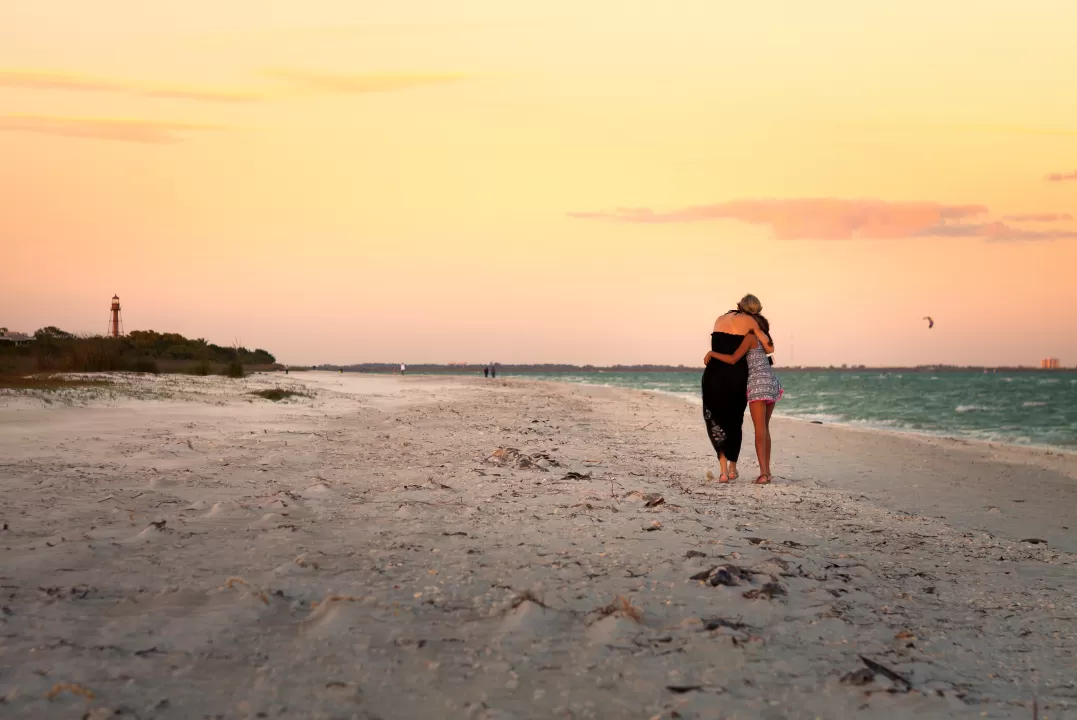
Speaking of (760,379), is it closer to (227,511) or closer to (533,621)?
(227,511)

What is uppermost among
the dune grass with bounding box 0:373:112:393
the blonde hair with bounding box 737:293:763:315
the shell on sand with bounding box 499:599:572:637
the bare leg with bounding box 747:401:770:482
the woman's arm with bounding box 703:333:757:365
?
the blonde hair with bounding box 737:293:763:315

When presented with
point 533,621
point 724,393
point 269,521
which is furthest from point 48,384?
point 533,621

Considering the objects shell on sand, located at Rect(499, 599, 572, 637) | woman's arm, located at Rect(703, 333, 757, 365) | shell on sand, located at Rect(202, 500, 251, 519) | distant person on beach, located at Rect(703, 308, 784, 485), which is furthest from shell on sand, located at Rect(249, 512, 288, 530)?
distant person on beach, located at Rect(703, 308, 784, 485)

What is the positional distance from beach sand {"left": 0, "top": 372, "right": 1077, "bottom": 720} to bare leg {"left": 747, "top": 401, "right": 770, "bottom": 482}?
22cm

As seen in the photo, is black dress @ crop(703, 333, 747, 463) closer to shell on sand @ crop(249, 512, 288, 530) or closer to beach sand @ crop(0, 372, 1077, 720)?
beach sand @ crop(0, 372, 1077, 720)

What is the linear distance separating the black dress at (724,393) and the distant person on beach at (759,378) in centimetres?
8

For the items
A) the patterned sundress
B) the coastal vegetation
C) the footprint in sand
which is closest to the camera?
the footprint in sand

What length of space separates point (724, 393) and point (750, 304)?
3.62ft

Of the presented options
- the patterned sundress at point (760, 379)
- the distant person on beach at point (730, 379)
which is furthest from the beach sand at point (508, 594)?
the patterned sundress at point (760, 379)

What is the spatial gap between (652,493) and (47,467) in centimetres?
569

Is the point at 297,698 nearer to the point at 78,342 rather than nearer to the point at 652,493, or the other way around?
the point at 652,493

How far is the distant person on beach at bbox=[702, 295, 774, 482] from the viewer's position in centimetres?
943

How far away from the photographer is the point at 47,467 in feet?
25.1

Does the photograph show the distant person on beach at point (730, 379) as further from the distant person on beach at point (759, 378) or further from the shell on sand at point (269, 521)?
the shell on sand at point (269, 521)
